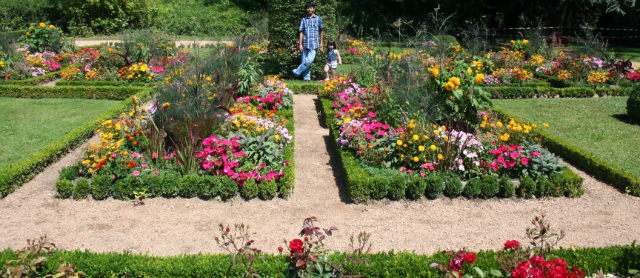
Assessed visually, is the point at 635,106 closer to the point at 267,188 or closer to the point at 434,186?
the point at 434,186

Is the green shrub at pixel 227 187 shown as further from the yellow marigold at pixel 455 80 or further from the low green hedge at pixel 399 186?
the yellow marigold at pixel 455 80

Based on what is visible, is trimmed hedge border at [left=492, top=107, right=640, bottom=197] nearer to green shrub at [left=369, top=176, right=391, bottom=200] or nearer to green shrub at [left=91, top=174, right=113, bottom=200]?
green shrub at [left=369, top=176, right=391, bottom=200]

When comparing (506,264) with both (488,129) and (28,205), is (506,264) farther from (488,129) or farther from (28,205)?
(28,205)

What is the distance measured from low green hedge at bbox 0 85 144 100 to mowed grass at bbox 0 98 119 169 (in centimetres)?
23

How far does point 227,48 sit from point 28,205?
458 cm

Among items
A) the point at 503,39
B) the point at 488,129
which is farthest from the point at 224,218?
the point at 503,39

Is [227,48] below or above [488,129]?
above

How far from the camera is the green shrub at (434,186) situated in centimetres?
517

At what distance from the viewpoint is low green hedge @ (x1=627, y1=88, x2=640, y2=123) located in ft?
25.5

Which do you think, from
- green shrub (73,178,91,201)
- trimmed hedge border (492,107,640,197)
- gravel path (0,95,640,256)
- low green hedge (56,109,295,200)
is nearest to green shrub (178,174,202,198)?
low green hedge (56,109,295,200)

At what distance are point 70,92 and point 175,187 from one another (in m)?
5.90

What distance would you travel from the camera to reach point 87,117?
8211 mm

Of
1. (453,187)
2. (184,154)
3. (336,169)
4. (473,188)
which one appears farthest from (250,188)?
(473,188)

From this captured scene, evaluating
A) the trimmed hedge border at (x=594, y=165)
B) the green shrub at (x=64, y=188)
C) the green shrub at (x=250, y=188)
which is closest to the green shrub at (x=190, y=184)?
the green shrub at (x=250, y=188)
